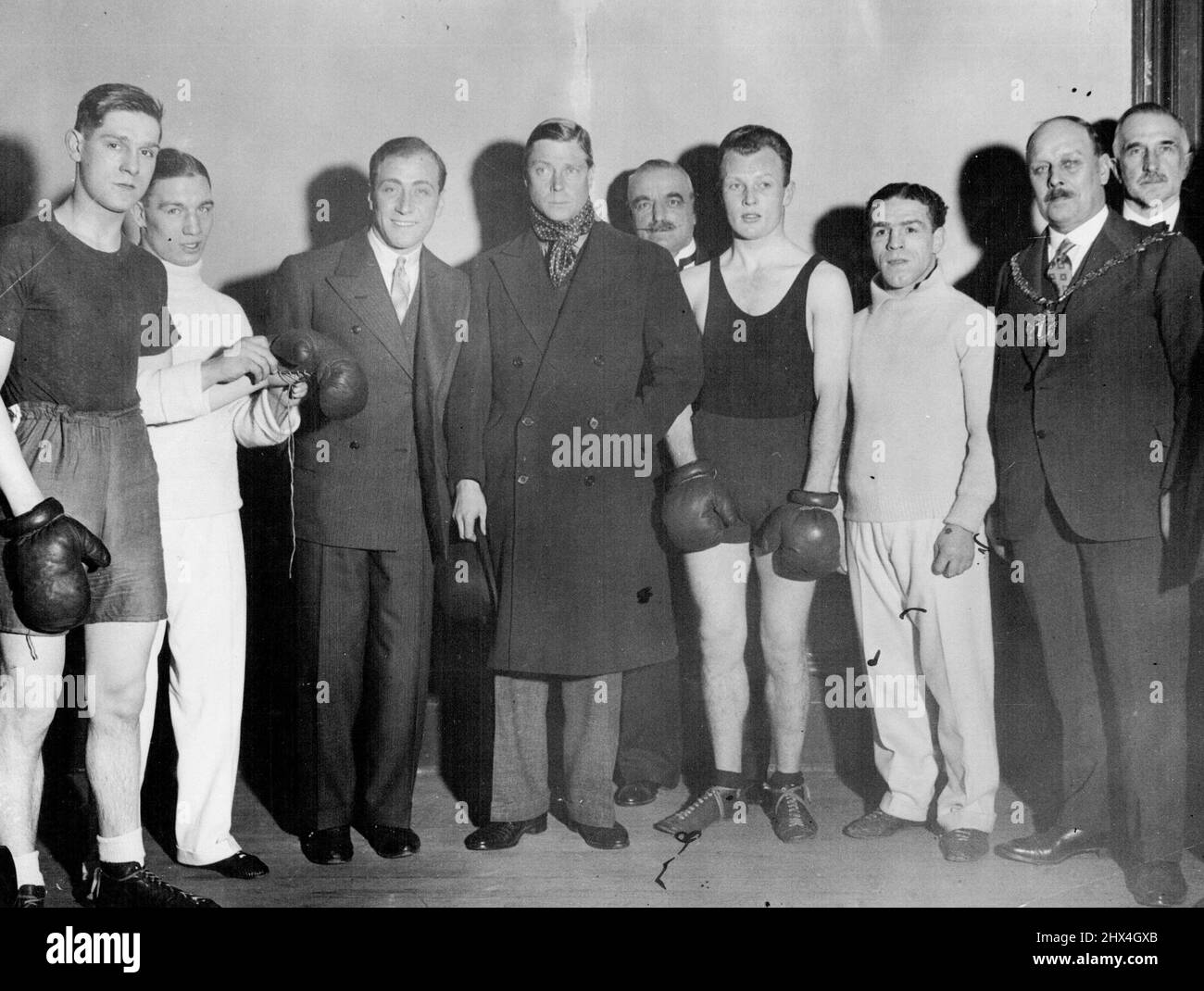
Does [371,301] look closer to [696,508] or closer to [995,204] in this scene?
[696,508]

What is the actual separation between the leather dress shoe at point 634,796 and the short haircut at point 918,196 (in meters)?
1.79

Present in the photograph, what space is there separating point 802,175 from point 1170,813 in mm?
2164

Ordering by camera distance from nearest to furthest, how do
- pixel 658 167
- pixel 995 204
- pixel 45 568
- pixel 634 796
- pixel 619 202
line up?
pixel 45 568
pixel 634 796
pixel 658 167
pixel 995 204
pixel 619 202

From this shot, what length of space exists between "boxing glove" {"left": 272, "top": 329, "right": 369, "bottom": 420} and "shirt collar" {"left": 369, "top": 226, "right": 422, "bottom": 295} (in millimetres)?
284

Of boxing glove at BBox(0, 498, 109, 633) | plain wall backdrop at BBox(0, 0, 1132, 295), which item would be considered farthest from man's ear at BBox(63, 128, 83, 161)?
boxing glove at BBox(0, 498, 109, 633)

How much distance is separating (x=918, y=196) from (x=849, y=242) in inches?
24.0

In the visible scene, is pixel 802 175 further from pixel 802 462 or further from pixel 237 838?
pixel 237 838

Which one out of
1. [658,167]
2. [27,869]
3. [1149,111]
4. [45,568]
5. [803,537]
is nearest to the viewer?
[45,568]

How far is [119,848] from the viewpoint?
284cm

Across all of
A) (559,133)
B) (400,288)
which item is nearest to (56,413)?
(400,288)

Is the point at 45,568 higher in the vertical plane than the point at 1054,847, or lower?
higher

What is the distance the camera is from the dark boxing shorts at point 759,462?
3242 millimetres

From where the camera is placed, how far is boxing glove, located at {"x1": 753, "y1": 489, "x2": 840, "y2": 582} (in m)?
3.13
